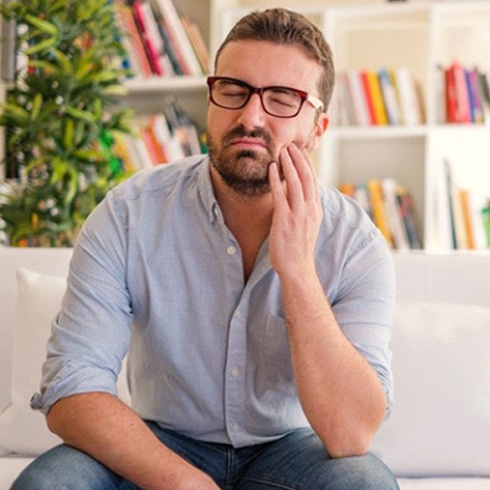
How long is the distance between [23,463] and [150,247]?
528 mm

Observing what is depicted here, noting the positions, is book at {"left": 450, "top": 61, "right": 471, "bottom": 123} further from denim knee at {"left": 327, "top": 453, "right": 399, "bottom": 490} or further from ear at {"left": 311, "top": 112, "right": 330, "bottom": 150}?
denim knee at {"left": 327, "top": 453, "right": 399, "bottom": 490}

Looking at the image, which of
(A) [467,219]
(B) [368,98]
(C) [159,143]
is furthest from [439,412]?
(C) [159,143]

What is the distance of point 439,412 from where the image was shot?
78.0 inches

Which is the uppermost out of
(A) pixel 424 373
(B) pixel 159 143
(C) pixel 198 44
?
(C) pixel 198 44

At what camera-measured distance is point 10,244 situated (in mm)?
3379

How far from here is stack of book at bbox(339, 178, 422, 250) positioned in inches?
150

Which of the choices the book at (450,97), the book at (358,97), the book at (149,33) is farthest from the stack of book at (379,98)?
the book at (149,33)

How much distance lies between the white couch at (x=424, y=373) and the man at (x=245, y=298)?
0.26m

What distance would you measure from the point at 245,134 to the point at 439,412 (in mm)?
681

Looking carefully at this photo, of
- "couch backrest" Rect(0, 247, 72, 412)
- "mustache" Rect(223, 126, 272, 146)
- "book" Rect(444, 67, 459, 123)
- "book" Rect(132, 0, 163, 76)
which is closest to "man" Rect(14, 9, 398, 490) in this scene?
"mustache" Rect(223, 126, 272, 146)

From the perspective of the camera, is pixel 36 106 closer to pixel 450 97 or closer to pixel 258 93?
pixel 450 97

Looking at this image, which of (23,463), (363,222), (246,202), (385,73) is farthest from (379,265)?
(385,73)

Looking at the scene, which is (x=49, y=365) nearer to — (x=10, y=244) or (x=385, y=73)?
(x=10, y=244)

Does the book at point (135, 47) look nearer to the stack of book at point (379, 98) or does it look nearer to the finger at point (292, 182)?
the stack of book at point (379, 98)
